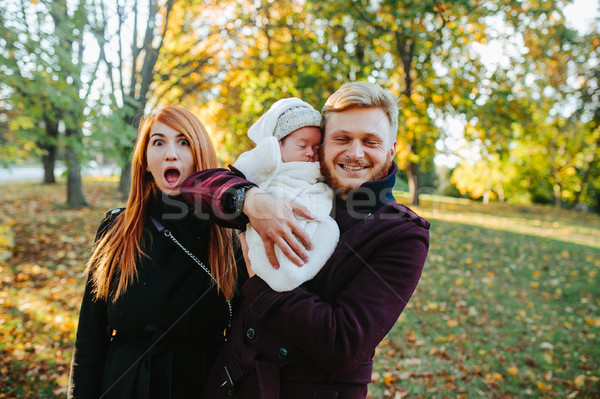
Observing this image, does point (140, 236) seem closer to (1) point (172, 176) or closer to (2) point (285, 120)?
(1) point (172, 176)

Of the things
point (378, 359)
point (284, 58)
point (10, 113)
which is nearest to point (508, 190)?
point (284, 58)

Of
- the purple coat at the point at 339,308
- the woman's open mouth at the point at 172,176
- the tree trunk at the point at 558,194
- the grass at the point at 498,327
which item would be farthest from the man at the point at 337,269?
the tree trunk at the point at 558,194

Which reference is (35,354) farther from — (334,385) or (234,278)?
(334,385)

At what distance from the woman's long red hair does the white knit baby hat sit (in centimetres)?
34

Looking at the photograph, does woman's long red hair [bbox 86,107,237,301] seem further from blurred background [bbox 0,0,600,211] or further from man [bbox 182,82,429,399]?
blurred background [bbox 0,0,600,211]

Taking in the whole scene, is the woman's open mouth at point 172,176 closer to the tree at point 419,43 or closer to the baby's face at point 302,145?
the baby's face at point 302,145

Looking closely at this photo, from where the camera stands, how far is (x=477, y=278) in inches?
297

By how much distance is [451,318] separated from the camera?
585cm

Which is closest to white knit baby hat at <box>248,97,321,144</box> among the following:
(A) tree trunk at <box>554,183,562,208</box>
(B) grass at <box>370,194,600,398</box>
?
(B) grass at <box>370,194,600,398</box>

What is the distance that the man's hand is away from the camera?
53.2 inches

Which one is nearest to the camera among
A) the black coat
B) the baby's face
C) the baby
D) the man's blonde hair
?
the baby

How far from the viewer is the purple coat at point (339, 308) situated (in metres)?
1.26

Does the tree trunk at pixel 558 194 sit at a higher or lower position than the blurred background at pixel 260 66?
lower

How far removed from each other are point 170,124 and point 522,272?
27.9ft
